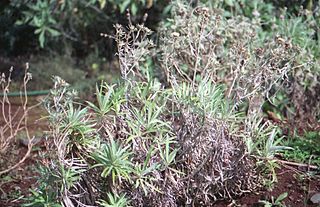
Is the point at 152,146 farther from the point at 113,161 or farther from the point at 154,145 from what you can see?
the point at 113,161

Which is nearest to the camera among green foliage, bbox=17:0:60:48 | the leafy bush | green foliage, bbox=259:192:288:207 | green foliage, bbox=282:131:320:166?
the leafy bush

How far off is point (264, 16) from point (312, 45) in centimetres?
75

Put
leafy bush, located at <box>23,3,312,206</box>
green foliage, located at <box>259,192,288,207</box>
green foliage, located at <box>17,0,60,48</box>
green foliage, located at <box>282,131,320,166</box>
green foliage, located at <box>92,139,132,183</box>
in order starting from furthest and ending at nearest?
green foliage, located at <box>17,0,60,48</box> → green foliage, located at <box>282,131,320,166</box> → green foliage, located at <box>259,192,288,207</box> → leafy bush, located at <box>23,3,312,206</box> → green foliage, located at <box>92,139,132,183</box>

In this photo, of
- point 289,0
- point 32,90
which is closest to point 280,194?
point 289,0

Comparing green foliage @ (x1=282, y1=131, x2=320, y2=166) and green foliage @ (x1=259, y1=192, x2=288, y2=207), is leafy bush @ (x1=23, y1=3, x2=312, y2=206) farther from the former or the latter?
green foliage @ (x1=282, y1=131, x2=320, y2=166)

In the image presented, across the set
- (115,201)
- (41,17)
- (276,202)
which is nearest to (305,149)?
(276,202)

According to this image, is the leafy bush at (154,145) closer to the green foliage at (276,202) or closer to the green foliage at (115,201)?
the green foliage at (115,201)

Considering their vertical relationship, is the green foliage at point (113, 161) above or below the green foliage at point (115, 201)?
above

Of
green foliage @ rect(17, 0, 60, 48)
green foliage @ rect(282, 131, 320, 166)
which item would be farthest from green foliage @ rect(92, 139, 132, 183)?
green foliage @ rect(17, 0, 60, 48)

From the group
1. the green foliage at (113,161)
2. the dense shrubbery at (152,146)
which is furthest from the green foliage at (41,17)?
the green foliage at (113,161)

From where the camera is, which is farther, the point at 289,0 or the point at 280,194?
the point at 289,0

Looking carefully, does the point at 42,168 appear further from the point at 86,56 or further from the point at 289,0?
the point at 86,56

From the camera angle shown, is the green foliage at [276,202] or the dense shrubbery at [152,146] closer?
the dense shrubbery at [152,146]

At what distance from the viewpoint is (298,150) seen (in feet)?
13.1
